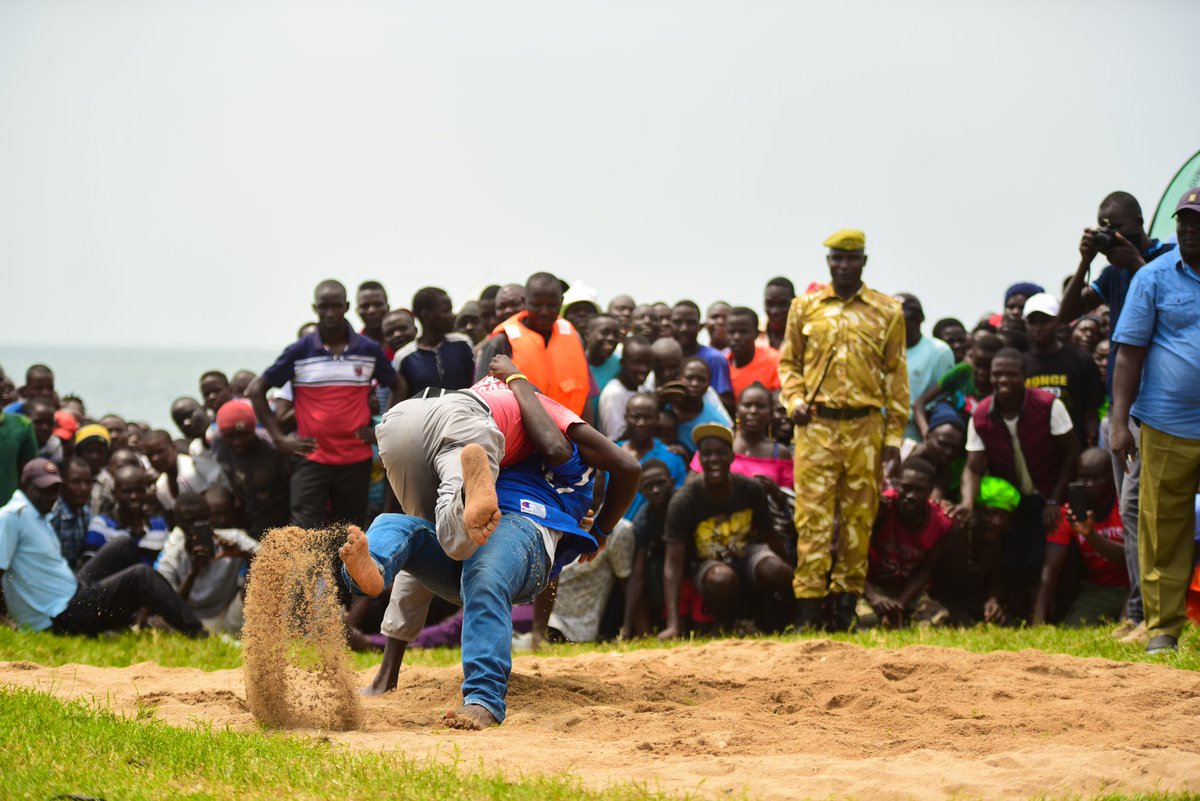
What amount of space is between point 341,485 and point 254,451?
0.97 meters

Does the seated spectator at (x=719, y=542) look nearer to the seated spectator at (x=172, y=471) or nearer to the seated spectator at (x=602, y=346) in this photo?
the seated spectator at (x=602, y=346)

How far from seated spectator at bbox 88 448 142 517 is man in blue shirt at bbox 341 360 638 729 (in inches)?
232

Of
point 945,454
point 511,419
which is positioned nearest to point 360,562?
point 511,419

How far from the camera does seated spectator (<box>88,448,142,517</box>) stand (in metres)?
11.5

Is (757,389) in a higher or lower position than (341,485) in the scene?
higher

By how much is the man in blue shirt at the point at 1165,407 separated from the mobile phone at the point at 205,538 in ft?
21.5

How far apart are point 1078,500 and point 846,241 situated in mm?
2390

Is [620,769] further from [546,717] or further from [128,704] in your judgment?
[128,704]

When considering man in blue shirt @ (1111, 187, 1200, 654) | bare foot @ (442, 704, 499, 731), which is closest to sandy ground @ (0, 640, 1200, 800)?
bare foot @ (442, 704, 499, 731)

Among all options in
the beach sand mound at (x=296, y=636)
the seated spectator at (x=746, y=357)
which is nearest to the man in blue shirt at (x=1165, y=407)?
the seated spectator at (x=746, y=357)

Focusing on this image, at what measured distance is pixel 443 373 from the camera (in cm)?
1009

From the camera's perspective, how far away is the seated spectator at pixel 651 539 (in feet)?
32.1

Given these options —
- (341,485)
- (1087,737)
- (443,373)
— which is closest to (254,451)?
(341,485)

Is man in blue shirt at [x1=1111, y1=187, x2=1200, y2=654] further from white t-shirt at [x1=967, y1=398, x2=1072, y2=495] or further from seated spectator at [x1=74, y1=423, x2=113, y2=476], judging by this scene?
A: seated spectator at [x1=74, y1=423, x2=113, y2=476]
